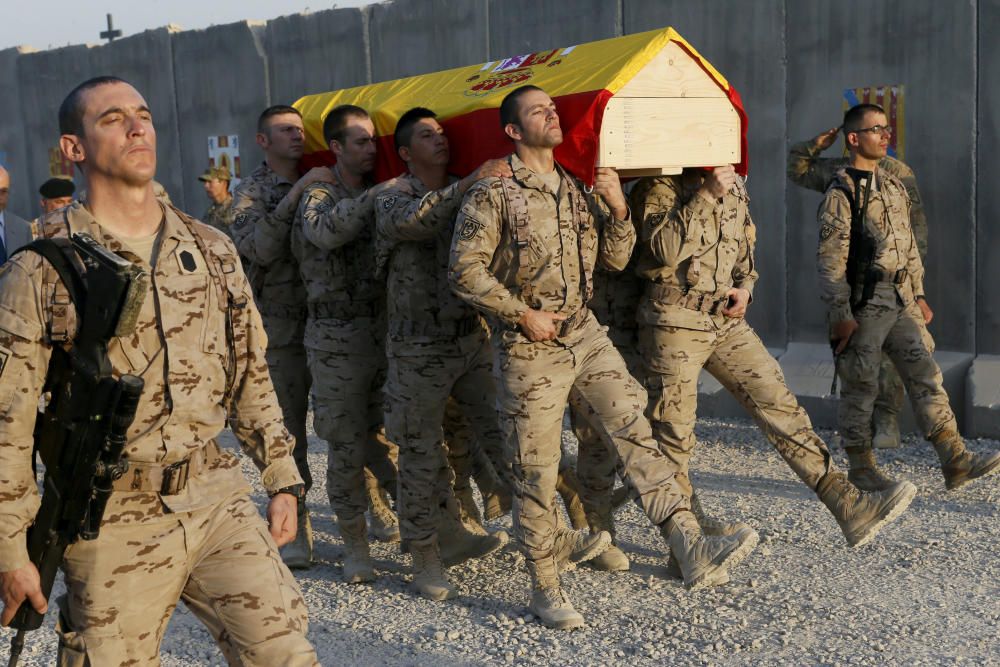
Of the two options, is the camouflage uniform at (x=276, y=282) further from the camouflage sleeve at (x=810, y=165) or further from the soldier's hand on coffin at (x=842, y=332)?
the camouflage sleeve at (x=810, y=165)

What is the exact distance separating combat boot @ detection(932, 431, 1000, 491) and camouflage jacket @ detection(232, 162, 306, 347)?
10.4ft

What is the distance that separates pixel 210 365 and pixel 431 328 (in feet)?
6.67

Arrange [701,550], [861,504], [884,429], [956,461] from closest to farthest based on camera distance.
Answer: [701,550]
[861,504]
[956,461]
[884,429]

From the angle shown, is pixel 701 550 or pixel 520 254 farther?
pixel 520 254

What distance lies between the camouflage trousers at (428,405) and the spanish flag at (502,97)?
2.52 feet

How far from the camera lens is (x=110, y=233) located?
2781mm

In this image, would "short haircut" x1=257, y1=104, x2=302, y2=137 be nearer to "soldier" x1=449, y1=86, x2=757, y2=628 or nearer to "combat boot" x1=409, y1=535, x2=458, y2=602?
"soldier" x1=449, y1=86, x2=757, y2=628

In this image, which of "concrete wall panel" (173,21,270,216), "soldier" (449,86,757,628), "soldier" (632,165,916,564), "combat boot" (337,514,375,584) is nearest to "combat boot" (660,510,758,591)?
"soldier" (449,86,757,628)

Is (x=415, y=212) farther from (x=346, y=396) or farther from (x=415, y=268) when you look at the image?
(x=346, y=396)

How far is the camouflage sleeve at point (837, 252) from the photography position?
588cm

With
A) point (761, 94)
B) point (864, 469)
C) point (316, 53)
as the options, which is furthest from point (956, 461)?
point (316, 53)

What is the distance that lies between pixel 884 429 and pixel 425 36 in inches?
219

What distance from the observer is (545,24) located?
9.65 m

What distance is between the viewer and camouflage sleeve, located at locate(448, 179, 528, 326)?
14.4ft
